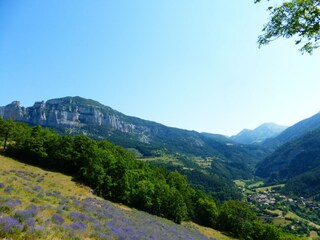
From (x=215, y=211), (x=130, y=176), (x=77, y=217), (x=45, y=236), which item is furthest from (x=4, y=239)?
(x=215, y=211)

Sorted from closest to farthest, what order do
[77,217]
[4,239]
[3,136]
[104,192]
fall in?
[4,239] < [77,217] < [104,192] < [3,136]

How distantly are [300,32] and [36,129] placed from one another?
8125 cm

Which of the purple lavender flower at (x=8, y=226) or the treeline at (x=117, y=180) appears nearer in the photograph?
the purple lavender flower at (x=8, y=226)

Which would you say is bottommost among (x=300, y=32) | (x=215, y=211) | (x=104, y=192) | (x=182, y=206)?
(x=215, y=211)

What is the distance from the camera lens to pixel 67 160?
70.9 m

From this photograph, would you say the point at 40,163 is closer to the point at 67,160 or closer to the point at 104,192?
the point at 67,160

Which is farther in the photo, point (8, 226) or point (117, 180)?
point (117, 180)

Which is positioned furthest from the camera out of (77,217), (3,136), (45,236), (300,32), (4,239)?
(3,136)

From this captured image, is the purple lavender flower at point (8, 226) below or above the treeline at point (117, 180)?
above

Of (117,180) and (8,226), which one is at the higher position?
(8,226)

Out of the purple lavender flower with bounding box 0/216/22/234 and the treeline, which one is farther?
the treeline

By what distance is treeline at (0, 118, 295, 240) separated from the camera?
6344 cm

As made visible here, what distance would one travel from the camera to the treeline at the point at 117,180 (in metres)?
63.4

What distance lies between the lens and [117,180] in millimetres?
64562
